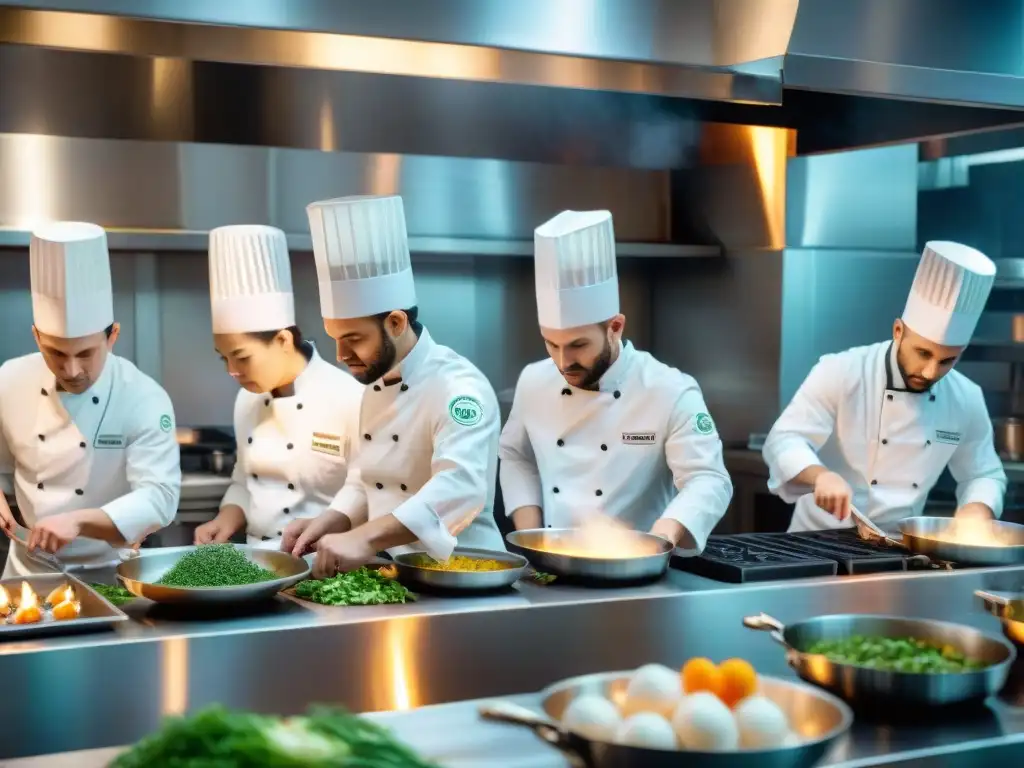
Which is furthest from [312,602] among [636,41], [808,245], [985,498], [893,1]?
[808,245]

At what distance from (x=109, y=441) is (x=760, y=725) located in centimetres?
223

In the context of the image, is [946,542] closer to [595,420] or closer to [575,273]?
[595,420]

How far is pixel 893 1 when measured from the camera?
2.68 m

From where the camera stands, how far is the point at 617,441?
3.30 metres

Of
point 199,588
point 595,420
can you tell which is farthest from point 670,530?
point 199,588

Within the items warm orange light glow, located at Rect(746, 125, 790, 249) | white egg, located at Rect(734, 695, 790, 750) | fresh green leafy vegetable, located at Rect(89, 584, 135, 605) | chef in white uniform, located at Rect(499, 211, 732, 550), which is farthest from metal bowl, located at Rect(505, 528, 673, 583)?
warm orange light glow, located at Rect(746, 125, 790, 249)

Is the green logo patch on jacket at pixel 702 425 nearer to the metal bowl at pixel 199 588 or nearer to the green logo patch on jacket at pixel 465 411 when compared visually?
the green logo patch on jacket at pixel 465 411

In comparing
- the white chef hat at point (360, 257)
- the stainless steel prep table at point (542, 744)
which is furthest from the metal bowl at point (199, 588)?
the white chef hat at point (360, 257)

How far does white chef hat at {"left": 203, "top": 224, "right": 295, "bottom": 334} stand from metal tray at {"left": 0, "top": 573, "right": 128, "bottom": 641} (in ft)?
3.40

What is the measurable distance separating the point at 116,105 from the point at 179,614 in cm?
283

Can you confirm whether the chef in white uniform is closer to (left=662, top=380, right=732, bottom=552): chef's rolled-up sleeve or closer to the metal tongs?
(left=662, top=380, right=732, bottom=552): chef's rolled-up sleeve

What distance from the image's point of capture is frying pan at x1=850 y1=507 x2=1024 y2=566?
2830mm

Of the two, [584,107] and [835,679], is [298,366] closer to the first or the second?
[835,679]

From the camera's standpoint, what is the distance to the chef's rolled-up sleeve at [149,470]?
2.97 m
